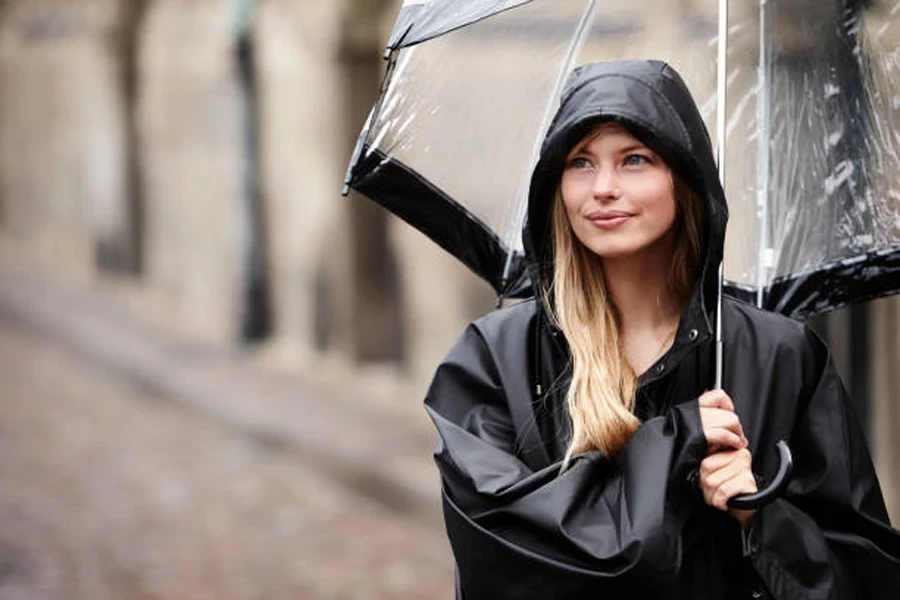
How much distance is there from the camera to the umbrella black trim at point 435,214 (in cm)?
286

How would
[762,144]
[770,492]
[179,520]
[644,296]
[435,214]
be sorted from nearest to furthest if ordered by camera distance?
[770,492]
[644,296]
[435,214]
[762,144]
[179,520]

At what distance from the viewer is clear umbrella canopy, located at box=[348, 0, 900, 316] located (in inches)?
115

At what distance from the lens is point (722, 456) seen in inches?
94.6

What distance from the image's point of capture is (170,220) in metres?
13.7

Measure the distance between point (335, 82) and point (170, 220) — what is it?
348 centimetres

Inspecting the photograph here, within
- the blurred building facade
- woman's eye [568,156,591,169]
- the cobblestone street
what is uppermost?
woman's eye [568,156,591,169]

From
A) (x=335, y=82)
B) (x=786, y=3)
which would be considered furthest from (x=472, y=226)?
(x=335, y=82)

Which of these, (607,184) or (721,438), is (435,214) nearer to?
(607,184)

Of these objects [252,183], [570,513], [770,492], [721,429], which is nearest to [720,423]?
[721,429]

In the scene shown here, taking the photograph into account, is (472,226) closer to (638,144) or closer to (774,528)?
(638,144)

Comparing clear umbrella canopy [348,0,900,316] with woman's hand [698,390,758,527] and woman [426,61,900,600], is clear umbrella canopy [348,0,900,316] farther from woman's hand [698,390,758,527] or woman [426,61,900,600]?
woman's hand [698,390,758,527]

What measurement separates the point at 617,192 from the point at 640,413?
13.0 inches

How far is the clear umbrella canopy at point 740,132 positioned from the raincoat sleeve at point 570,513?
51 centimetres

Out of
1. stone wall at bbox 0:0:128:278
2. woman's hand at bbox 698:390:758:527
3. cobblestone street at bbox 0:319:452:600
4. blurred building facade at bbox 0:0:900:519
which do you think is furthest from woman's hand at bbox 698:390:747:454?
stone wall at bbox 0:0:128:278
